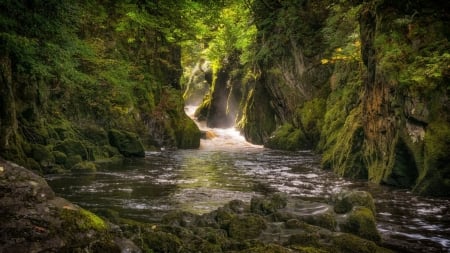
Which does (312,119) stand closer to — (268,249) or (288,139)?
(288,139)

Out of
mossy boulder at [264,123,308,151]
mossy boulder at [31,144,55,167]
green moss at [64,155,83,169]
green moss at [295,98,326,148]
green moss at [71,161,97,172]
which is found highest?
green moss at [295,98,326,148]

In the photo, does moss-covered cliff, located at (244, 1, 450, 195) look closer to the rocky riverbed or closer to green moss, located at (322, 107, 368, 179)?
green moss, located at (322, 107, 368, 179)

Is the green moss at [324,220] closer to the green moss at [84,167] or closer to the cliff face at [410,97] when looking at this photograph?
the cliff face at [410,97]

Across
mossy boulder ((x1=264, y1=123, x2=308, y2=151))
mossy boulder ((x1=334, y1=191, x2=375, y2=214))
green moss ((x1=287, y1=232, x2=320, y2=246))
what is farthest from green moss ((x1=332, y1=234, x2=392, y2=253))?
mossy boulder ((x1=264, y1=123, x2=308, y2=151))

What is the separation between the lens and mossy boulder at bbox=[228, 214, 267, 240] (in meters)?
6.75

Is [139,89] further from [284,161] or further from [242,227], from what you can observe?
[242,227]

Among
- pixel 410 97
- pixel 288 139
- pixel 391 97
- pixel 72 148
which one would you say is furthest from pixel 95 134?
pixel 410 97

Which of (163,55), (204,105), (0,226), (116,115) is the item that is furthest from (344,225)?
(204,105)

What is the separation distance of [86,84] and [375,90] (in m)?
13.0

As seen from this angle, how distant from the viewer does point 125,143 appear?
19781 mm

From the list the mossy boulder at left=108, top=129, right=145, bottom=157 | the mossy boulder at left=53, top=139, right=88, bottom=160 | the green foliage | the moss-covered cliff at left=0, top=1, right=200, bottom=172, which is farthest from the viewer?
the mossy boulder at left=108, top=129, right=145, bottom=157

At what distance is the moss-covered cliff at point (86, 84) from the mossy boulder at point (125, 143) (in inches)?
1.8

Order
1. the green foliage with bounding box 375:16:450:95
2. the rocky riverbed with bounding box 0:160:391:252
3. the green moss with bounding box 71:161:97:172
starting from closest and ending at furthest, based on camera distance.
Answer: the rocky riverbed with bounding box 0:160:391:252 < the green foliage with bounding box 375:16:450:95 < the green moss with bounding box 71:161:97:172

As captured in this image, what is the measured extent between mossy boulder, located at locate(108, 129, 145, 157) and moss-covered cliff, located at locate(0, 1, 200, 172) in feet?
0.15
